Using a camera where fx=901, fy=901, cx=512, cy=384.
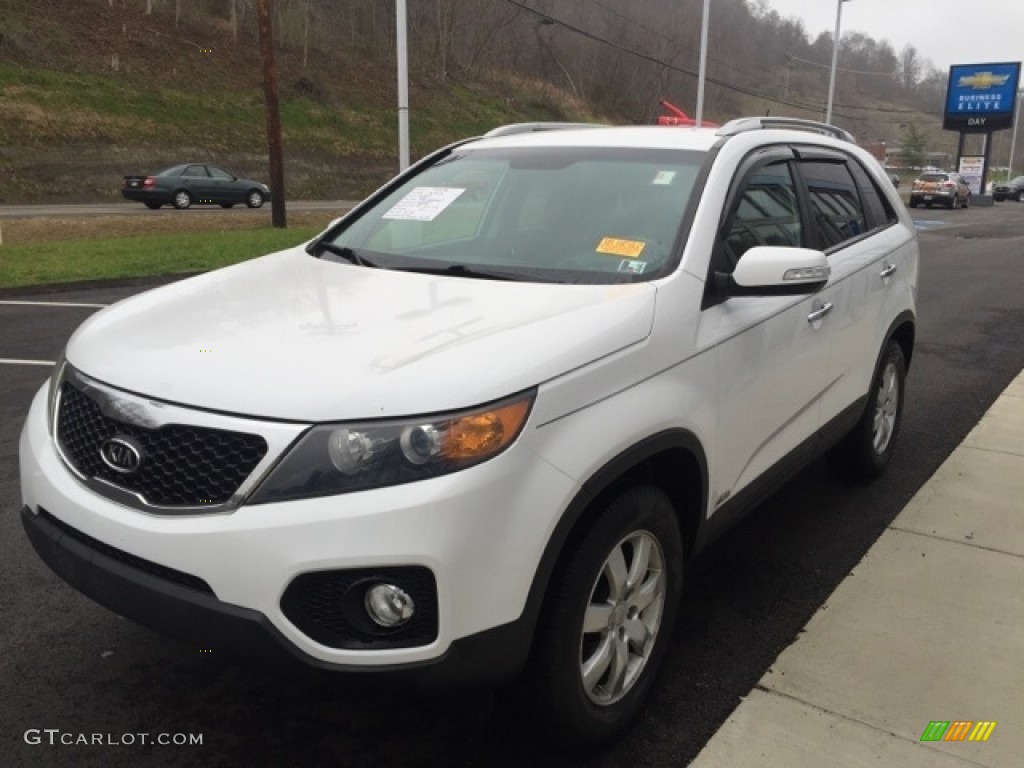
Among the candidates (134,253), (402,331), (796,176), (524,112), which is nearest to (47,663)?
(402,331)

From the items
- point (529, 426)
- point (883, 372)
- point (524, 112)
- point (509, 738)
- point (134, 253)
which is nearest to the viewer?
point (529, 426)

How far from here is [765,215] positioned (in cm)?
351

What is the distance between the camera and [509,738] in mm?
2658

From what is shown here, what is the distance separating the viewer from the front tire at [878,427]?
4.54m

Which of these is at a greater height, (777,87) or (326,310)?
(777,87)

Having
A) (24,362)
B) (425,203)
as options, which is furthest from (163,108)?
(425,203)

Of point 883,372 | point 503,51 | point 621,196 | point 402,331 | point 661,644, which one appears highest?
point 503,51

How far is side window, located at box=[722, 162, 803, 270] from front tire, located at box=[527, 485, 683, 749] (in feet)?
3.53

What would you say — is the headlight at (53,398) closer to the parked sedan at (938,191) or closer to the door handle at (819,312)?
the door handle at (819,312)

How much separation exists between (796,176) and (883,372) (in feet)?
4.37

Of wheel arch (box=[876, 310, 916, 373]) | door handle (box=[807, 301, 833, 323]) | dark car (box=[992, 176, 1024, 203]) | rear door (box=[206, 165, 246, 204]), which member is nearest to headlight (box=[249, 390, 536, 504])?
door handle (box=[807, 301, 833, 323])

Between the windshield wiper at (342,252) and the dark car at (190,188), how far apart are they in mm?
25148

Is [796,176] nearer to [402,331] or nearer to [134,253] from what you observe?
[402,331]

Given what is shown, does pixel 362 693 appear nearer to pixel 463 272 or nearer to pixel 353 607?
pixel 353 607
